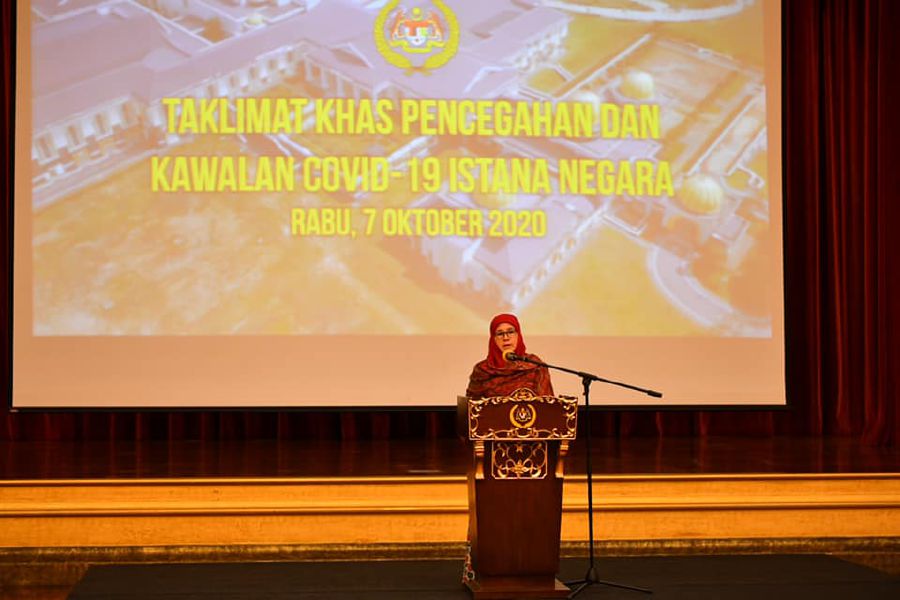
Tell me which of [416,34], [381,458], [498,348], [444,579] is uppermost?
[416,34]

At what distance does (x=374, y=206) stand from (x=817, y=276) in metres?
2.71

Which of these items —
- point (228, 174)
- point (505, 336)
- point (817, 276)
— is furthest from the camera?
point (817, 276)

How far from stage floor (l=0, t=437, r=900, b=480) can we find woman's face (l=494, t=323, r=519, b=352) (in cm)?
67

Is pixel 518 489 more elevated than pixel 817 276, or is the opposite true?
pixel 817 276

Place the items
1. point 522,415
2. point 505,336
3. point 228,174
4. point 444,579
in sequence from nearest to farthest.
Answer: point 522,415, point 505,336, point 444,579, point 228,174

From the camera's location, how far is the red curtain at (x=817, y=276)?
6031 millimetres

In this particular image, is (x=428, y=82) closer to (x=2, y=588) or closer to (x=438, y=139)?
(x=438, y=139)

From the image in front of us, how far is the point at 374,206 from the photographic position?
5.30 meters

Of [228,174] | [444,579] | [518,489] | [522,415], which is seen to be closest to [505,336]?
[522,415]

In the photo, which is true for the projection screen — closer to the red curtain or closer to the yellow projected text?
the yellow projected text

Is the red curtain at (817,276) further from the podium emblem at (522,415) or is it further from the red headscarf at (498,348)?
the podium emblem at (522,415)

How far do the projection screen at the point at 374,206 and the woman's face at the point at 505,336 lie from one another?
1906 millimetres

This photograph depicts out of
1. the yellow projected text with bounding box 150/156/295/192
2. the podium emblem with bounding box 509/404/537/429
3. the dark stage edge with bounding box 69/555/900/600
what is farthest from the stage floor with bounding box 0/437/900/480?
the yellow projected text with bounding box 150/156/295/192

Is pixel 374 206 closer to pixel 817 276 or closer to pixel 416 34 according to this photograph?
pixel 416 34
